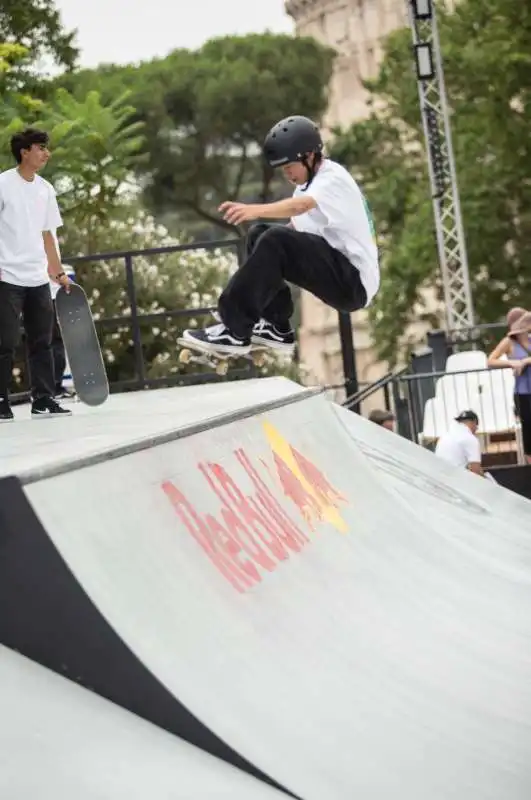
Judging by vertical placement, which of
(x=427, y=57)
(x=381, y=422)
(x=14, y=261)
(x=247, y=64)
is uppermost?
(x=247, y=64)

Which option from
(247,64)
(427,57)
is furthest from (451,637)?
(247,64)

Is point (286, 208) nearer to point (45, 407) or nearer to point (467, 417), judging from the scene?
point (45, 407)

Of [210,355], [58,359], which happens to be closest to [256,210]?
[210,355]

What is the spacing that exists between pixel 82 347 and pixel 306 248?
164cm

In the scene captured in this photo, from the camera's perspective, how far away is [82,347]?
7363mm

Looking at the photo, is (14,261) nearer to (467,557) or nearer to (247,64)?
(467,557)

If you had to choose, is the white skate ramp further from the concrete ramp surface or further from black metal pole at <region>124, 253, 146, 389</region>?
black metal pole at <region>124, 253, 146, 389</region>

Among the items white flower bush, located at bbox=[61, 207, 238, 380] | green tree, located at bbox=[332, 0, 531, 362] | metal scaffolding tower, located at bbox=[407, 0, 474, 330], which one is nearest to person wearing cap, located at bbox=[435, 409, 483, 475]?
white flower bush, located at bbox=[61, 207, 238, 380]

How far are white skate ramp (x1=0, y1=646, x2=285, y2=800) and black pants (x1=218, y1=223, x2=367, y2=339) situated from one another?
3561 mm

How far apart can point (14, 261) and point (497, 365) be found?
6.73m

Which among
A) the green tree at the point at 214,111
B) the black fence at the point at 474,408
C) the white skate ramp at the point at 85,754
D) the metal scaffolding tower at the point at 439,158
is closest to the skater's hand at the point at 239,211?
the white skate ramp at the point at 85,754

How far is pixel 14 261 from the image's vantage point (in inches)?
271

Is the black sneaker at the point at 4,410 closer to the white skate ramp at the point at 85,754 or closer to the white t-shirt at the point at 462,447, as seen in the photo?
the white skate ramp at the point at 85,754

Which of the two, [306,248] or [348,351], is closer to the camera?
[306,248]
